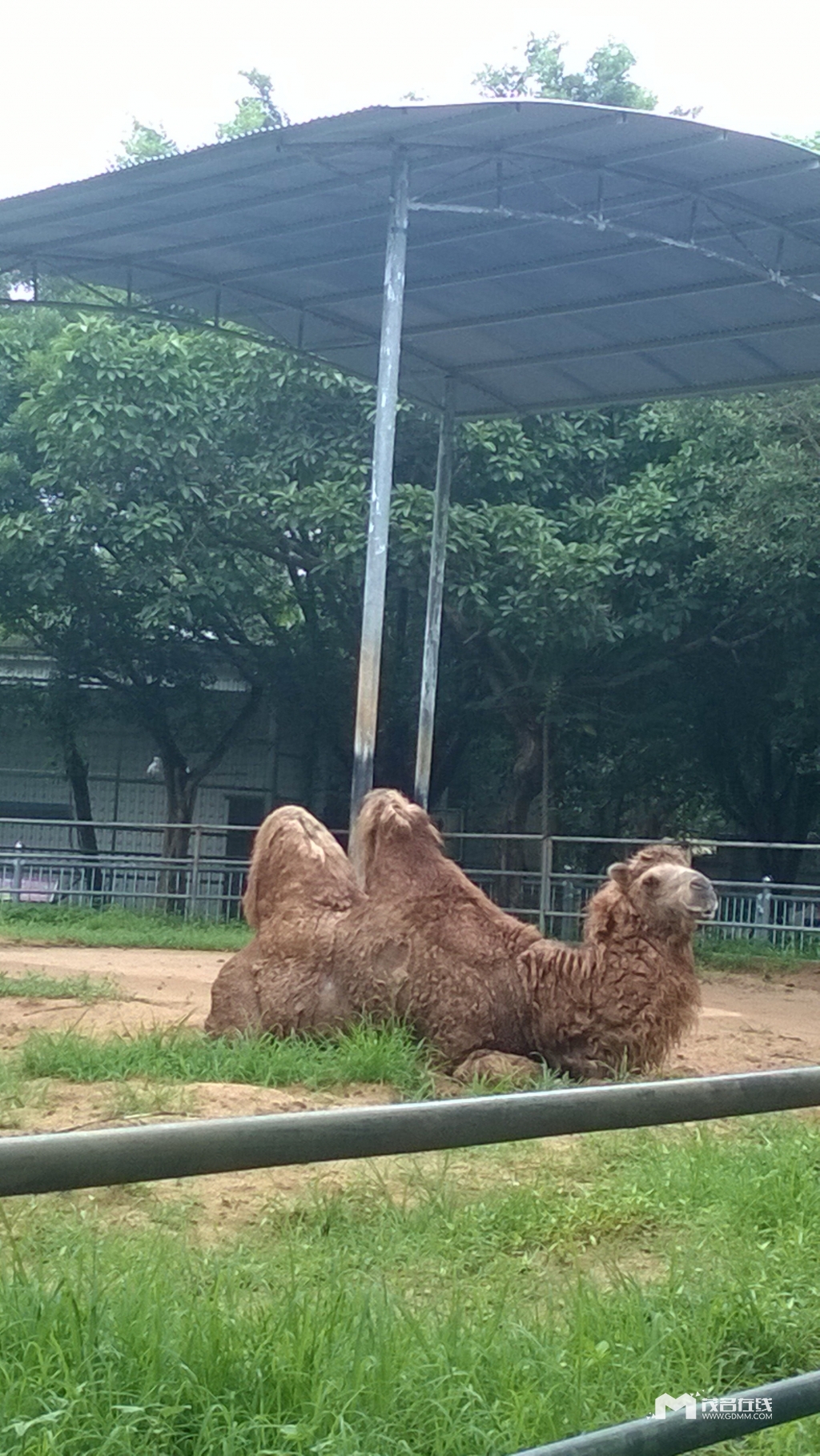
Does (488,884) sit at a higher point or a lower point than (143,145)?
lower

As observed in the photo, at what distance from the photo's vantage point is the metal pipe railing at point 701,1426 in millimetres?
2133

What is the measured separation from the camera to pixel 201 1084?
243 inches

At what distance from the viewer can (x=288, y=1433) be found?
9.08 ft

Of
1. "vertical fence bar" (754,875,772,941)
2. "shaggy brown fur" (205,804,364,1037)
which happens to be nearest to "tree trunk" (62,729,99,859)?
"vertical fence bar" (754,875,772,941)

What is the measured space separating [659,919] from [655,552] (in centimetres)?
1335

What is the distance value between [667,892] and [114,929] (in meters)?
11.0

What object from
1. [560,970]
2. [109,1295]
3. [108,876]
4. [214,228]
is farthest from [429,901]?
[108,876]

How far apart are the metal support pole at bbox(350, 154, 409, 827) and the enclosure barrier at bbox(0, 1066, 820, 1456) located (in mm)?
9974

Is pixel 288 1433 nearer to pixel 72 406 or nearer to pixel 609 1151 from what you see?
pixel 609 1151

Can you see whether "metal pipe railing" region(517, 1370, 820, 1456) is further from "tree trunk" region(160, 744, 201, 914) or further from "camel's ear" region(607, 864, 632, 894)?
"tree trunk" region(160, 744, 201, 914)

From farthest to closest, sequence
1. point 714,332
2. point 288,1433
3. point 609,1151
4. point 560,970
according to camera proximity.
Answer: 1. point 714,332
2. point 560,970
3. point 609,1151
4. point 288,1433

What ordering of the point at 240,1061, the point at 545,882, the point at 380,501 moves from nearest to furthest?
1. the point at 240,1061
2. the point at 380,501
3. the point at 545,882

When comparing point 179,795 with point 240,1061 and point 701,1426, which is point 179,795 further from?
point 701,1426

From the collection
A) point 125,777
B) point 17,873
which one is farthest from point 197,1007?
point 125,777
